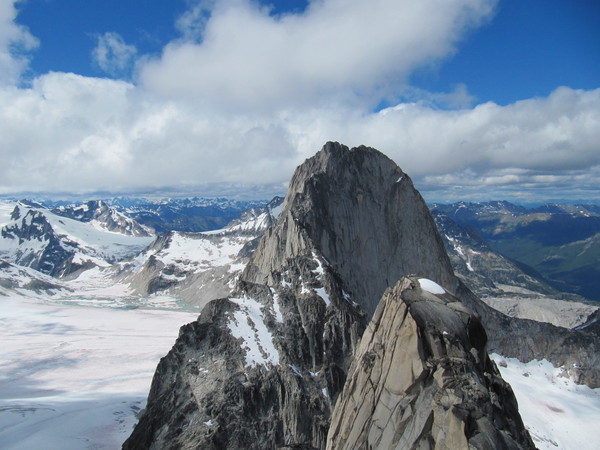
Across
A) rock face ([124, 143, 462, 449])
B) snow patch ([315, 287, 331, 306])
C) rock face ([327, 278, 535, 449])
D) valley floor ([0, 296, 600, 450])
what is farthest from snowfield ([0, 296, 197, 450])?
rock face ([327, 278, 535, 449])

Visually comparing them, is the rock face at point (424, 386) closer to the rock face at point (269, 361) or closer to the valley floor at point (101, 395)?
the rock face at point (269, 361)

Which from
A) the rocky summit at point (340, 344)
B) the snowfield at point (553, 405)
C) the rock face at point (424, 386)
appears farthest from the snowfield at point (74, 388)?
the snowfield at point (553, 405)

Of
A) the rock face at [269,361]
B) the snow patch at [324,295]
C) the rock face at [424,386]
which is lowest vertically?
the rock face at [269,361]

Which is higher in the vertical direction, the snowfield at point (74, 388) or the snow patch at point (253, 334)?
the snow patch at point (253, 334)

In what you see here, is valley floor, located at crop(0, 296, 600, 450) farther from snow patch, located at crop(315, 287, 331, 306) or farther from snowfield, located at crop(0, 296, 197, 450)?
snow patch, located at crop(315, 287, 331, 306)

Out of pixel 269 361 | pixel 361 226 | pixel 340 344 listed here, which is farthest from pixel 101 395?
pixel 361 226

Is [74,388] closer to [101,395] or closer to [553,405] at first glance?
[101,395]

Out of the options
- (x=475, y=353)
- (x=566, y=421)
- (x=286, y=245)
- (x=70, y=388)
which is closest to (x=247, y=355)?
(x=475, y=353)
